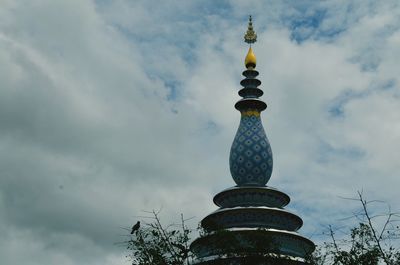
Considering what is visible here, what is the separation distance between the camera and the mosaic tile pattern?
114ft

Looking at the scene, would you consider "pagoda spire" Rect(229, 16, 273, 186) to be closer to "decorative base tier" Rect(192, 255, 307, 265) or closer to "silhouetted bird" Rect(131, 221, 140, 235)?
"decorative base tier" Rect(192, 255, 307, 265)

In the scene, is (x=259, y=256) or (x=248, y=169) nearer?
(x=259, y=256)

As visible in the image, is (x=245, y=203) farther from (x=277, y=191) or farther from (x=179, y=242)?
(x=179, y=242)

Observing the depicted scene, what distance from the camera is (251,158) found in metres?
35.0

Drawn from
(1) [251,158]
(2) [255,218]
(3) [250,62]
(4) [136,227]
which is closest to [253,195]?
(2) [255,218]

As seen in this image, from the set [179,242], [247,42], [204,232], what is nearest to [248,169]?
[247,42]

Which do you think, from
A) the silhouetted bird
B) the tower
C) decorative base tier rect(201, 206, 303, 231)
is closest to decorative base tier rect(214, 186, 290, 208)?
the tower

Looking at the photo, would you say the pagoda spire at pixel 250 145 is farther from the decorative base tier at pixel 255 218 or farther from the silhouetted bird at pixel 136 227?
the silhouetted bird at pixel 136 227

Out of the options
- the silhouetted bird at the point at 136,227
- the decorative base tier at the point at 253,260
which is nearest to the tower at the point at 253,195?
the decorative base tier at the point at 253,260

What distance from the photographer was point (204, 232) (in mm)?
23656

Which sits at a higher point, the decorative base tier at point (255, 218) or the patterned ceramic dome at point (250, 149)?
the patterned ceramic dome at point (250, 149)

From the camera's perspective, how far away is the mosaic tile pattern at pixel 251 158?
34812mm

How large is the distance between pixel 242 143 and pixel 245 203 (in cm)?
370

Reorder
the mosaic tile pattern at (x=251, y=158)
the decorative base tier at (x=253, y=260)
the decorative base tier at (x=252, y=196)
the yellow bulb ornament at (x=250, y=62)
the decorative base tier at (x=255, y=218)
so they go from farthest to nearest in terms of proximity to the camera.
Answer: the yellow bulb ornament at (x=250, y=62) < the mosaic tile pattern at (x=251, y=158) < the decorative base tier at (x=252, y=196) < the decorative base tier at (x=255, y=218) < the decorative base tier at (x=253, y=260)
